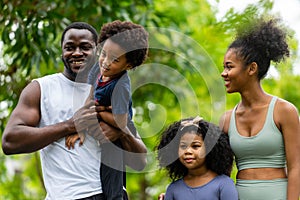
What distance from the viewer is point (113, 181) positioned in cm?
330

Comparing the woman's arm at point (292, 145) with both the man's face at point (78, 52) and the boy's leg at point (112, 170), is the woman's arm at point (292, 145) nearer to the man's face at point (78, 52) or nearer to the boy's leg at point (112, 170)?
the boy's leg at point (112, 170)

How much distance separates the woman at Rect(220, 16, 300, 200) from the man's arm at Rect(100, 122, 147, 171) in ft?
1.50

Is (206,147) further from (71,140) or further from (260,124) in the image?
(71,140)

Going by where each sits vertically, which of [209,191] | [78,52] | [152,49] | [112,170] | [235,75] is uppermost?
[152,49]

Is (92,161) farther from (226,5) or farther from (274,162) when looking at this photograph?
(226,5)

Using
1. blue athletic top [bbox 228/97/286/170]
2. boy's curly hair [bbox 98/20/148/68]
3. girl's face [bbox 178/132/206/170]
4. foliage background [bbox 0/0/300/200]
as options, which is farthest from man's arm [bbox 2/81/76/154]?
blue athletic top [bbox 228/97/286/170]

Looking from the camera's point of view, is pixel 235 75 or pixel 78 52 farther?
pixel 78 52

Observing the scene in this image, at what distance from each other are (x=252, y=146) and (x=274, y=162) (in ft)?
0.43

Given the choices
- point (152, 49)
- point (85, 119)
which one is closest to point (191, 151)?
point (85, 119)

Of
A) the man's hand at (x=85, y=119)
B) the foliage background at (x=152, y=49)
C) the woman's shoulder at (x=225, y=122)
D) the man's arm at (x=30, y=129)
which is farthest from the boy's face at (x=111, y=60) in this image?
the foliage background at (x=152, y=49)

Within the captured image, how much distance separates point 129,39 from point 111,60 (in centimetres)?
15

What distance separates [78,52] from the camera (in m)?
3.48

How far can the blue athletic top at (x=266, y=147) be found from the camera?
3221mm

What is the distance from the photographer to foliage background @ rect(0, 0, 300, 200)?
551 centimetres
